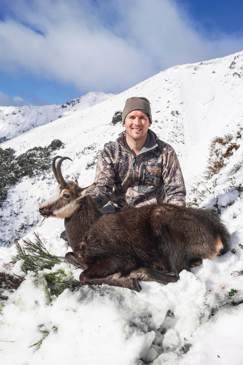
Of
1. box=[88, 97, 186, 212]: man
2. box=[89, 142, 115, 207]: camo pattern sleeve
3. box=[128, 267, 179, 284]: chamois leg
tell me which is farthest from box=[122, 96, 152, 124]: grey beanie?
box=[128, 267, 179, 284]: chamois leg

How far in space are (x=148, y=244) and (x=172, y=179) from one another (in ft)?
Answer: 7.28

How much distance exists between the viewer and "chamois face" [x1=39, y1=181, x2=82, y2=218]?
5141mm

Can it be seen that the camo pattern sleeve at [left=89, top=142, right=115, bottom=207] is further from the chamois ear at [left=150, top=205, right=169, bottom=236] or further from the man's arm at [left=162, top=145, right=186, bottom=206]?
the chamois ear at [left=150, top=205, right=169, bottom=236]

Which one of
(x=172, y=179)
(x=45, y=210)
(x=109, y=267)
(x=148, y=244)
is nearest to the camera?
(x=109, y=267)

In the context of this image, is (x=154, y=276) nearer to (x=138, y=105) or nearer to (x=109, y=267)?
(x=109, y=267)

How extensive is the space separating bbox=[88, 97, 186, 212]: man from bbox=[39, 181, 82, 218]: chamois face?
1412 millimetres

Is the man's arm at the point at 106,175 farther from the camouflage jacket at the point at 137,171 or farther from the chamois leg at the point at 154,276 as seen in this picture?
the chamois leg at the point at 154,276

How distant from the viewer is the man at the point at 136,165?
6.72m

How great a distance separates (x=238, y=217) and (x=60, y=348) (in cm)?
334

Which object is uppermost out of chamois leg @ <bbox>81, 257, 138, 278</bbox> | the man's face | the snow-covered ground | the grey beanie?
the grey beanie

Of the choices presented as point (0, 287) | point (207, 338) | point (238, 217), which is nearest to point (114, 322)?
point (207, 338)

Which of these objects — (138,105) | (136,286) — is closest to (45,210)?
(136,286)

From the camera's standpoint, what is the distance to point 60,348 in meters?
3.65

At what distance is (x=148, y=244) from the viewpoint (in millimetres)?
4656
